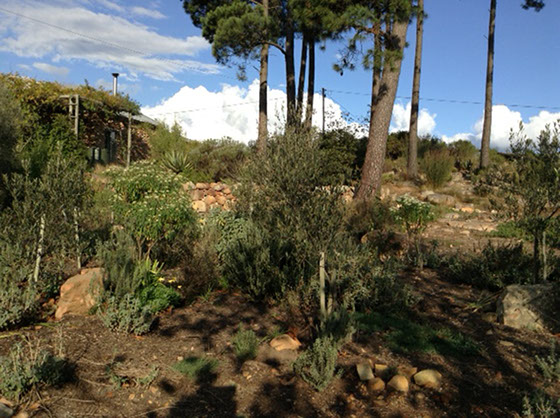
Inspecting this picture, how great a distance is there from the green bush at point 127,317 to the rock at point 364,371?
190 cm

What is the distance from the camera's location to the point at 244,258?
212 inches

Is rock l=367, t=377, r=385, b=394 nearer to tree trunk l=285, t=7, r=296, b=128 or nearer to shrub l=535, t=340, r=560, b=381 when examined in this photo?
shrub l=535, t=340, r=560, b=381

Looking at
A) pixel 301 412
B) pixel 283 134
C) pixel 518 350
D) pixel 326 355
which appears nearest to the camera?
pixel 301 412

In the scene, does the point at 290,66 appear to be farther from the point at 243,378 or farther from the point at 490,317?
the point at 243,378

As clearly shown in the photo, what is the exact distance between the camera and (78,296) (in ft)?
15.2

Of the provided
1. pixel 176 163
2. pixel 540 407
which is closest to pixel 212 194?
pixel 176 163

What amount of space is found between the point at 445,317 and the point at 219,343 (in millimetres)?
2395

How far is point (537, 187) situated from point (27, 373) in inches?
203

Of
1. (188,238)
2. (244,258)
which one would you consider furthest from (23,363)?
(188,238)

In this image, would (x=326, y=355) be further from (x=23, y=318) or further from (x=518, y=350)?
(x=23, y=318)

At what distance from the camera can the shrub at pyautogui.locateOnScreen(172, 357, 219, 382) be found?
3484 mm

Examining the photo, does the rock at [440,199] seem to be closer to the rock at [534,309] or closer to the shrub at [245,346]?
the rock at [534,309]

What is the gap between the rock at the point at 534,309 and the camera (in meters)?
4.52

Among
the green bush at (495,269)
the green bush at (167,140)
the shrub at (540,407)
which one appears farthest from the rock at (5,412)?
the green bush at (167,140)
